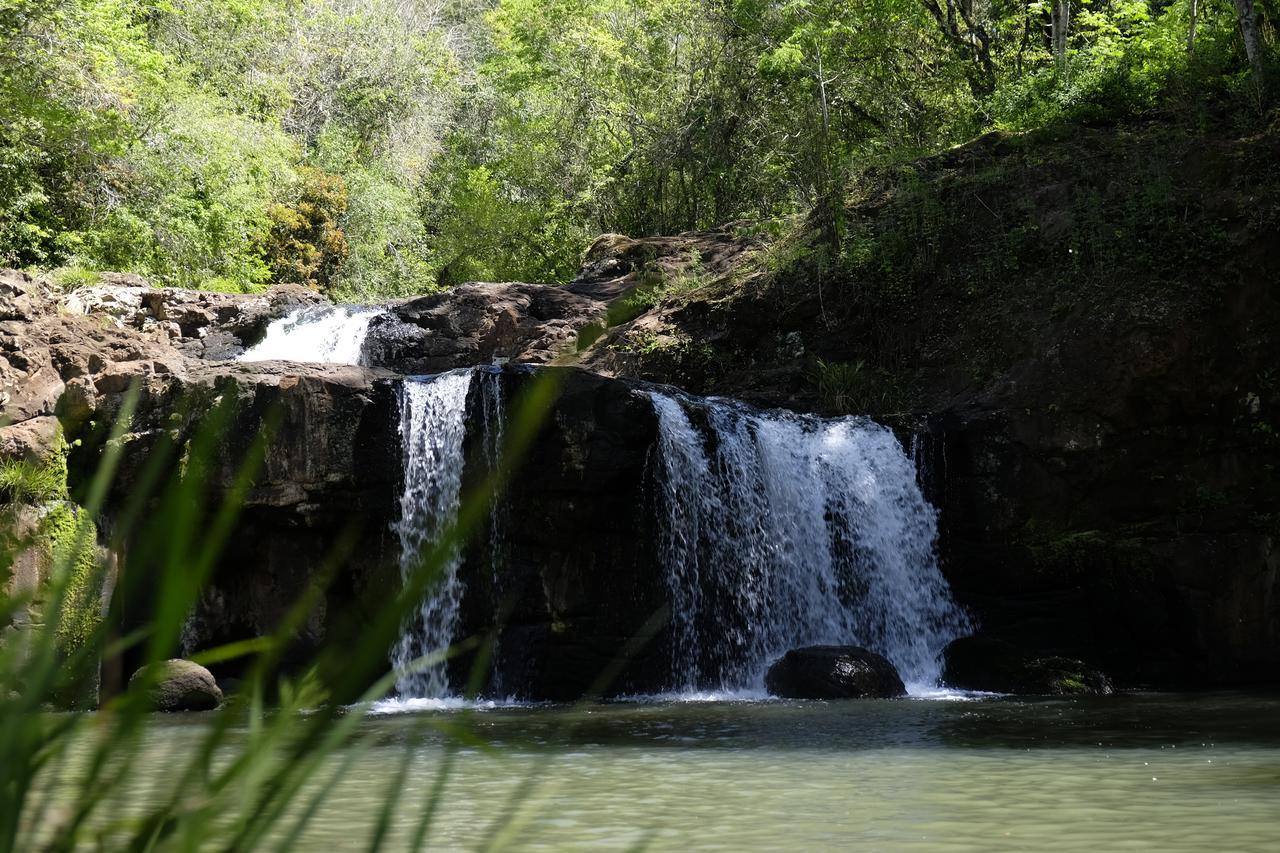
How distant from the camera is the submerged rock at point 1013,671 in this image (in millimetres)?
13359

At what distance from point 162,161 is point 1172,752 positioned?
72.7 feet

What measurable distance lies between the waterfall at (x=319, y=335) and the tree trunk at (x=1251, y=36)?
13.6 meters

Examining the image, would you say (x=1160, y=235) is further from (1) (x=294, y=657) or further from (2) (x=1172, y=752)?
(1) (x=294, y=657)

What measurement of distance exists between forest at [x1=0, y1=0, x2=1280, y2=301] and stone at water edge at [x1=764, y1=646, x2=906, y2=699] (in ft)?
28.3

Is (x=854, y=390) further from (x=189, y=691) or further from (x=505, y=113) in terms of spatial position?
(x=505, y=113)

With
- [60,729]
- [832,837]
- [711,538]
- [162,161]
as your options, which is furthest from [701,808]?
[162,161]

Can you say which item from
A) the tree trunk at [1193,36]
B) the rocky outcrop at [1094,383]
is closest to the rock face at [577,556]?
the rocky outcrop at [1094,383]

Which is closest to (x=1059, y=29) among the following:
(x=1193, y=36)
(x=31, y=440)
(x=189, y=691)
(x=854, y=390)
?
(x=1193, y=36)

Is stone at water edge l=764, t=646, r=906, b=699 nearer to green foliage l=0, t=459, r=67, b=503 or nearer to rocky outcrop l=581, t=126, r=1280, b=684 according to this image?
rocky outcrop l=581, t=126, r=1280, b=684

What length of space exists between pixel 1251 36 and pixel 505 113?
2419 centimetres

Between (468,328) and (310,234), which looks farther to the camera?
(310,234)

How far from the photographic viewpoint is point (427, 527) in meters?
15.4

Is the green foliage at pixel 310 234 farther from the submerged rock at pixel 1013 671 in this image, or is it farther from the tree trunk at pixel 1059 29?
the submerged rock at pixel 1013 671

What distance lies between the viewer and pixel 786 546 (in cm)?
1562
